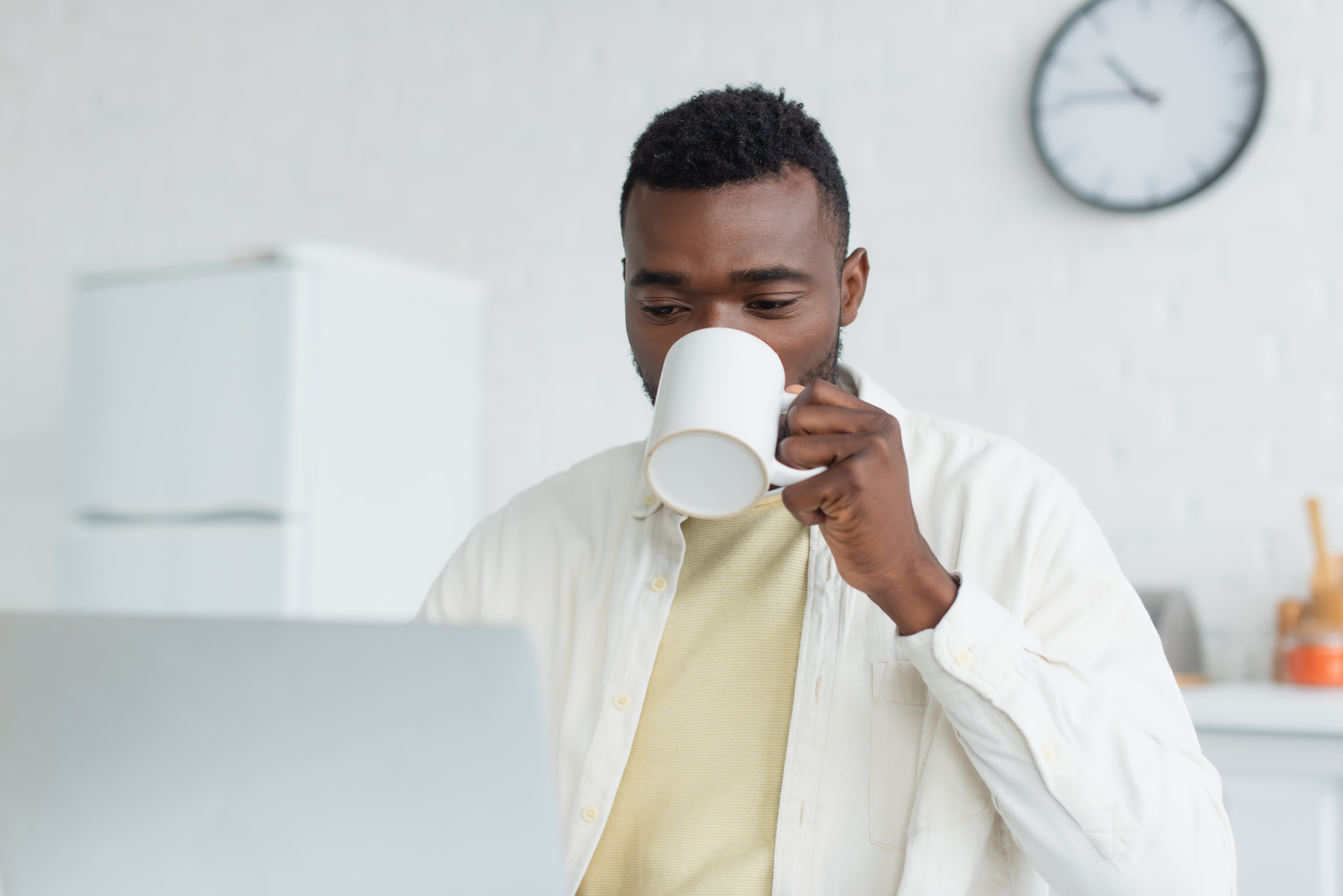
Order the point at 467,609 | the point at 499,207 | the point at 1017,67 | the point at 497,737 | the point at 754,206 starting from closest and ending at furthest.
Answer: the point at 497,737, the point at 754,206, the point at 467,609, the point at 1017,67, the point at 499,207

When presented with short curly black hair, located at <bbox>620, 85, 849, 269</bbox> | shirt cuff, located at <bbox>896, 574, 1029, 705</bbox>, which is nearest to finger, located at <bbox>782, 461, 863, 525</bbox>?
shirt cuff, located at <bbox>896, 574, 1029, 705</bbox>

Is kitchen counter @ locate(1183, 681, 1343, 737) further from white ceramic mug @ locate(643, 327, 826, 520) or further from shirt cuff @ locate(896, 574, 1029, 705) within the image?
white ceramic mug @ locate(643, 327, 826, 520)

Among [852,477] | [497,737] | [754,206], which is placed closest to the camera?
[497,737]

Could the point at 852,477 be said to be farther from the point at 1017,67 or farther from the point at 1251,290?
the point at 1017,67

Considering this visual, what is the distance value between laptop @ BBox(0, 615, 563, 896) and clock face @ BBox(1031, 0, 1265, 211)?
189 cm

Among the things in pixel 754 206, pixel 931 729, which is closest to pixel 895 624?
pixel 931 729

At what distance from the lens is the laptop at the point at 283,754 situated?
55 centimetres

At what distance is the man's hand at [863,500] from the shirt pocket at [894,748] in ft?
0.49

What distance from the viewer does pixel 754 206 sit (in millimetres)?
980

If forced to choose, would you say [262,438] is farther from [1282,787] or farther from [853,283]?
[1282,787]

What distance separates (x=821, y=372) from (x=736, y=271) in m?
0.13

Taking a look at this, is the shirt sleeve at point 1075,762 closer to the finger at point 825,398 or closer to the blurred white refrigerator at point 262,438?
the finger at point 825,398

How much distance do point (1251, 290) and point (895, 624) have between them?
1.50 meters

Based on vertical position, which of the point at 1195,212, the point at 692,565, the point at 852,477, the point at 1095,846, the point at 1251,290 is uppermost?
the point at 1195,212
